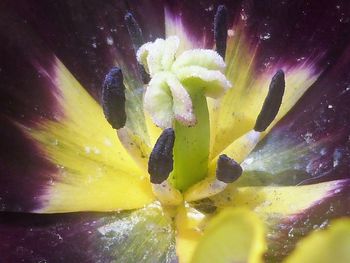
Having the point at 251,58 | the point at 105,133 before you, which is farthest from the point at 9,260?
the point at 251,58

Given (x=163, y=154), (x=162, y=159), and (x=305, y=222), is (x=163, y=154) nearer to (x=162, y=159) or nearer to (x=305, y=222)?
(x=162, y=159)

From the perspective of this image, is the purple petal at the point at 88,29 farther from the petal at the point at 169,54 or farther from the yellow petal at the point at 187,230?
the yellow petal at the point at 187,230

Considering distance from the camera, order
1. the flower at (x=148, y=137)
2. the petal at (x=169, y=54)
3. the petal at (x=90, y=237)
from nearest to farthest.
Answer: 1. the petal at (x=90, y=237)
2. the flower at (x=148, y=137)
3. the petal at (x=169, y=54)

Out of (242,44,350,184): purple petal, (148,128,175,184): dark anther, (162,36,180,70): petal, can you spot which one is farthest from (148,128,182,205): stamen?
(242,44,350,184): purple petal

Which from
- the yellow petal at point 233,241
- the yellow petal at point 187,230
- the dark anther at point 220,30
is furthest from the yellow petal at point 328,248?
the dark anther at point 220,30

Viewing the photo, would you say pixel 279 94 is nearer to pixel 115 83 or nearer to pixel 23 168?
pixel 115 83

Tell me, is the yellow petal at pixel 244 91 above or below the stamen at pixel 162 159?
above

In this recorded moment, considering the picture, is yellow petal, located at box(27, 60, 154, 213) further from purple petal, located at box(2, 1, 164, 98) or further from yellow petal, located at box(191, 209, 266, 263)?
yellow petal, located at box(191, 209, 266, 263)
